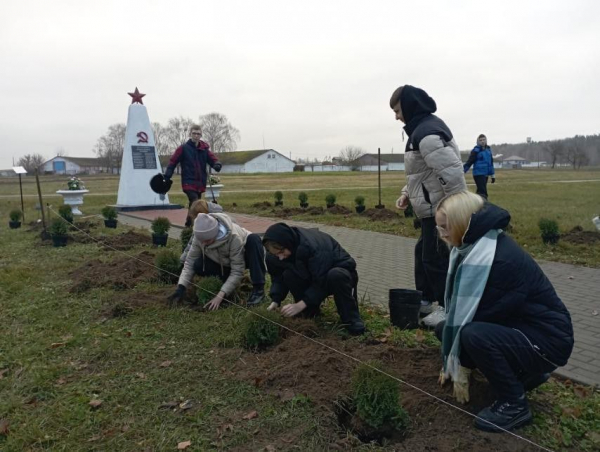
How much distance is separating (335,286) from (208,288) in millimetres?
1422

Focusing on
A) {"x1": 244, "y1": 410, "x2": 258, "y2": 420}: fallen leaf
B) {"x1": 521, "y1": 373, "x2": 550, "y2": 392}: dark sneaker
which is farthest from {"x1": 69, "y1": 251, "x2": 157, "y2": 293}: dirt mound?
{"x1": 521, "y1": 373, "x2": 550, "y2": 392}: dark sneaker

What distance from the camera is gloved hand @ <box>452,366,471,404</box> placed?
2.64 m

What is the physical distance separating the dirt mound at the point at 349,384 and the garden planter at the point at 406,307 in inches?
20.3

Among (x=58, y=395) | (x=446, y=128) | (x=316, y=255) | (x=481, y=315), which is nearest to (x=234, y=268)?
(x=316, y=255)

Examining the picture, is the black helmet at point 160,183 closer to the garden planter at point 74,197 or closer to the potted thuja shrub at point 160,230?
the potted thuja shrub at point 160,230

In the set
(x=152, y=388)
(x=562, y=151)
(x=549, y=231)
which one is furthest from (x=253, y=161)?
(x=152, y=388)

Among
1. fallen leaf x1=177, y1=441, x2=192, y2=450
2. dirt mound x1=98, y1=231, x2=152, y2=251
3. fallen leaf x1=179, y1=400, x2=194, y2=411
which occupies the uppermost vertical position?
dirt mound x1=98, y1=231, x2=152, y2=251

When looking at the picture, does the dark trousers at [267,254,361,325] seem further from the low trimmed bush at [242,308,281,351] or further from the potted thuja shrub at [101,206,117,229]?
the potted thuja shrub at [101,206,117,229]

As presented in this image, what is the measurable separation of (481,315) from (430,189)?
164cm

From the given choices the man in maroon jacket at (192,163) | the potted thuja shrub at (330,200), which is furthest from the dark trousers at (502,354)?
the potted thuja shrub at (330,200)

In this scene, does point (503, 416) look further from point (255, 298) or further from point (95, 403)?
point (255, 298)

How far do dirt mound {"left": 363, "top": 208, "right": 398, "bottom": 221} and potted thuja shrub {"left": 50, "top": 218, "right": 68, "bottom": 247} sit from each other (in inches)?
256

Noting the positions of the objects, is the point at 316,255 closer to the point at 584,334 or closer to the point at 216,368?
the point at 216,368

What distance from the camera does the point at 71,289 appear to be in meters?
5.66
